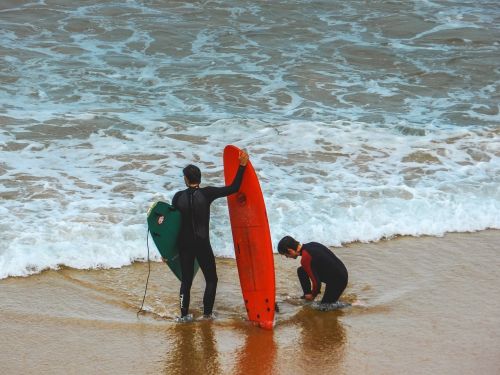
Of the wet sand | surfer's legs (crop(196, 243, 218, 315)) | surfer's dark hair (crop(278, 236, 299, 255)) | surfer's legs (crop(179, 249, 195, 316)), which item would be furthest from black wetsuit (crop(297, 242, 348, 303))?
surfer's legs (crop(179, 249, 195, 316))

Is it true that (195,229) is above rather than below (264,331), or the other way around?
above

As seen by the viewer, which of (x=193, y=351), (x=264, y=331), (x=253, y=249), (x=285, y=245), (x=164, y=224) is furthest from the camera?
(x=253, y=249)

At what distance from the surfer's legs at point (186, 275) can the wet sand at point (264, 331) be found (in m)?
0.19

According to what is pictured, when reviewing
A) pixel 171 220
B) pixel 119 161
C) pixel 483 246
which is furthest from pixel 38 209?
pixel 483 246

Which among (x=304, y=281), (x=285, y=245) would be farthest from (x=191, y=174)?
(x=304, y=281)

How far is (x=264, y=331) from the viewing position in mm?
6258

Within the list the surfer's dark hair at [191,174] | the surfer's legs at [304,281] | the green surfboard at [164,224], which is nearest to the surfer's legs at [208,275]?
the green surfboard at [164,224]

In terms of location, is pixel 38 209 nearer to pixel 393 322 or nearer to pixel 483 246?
pixel 393 322

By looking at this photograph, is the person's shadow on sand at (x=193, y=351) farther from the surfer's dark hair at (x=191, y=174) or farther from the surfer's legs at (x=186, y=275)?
the surfer's dark hair at (x=191, y=174)

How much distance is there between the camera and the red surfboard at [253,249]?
21.0ft

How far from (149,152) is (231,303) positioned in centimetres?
448

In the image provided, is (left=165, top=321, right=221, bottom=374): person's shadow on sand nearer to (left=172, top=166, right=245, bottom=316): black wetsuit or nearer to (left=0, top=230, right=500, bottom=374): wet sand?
(left=0, top=230, right=500, bottom=374): wet sand

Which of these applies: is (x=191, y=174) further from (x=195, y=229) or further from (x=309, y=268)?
(x=309, y=268)

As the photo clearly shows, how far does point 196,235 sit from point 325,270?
4.05ft
